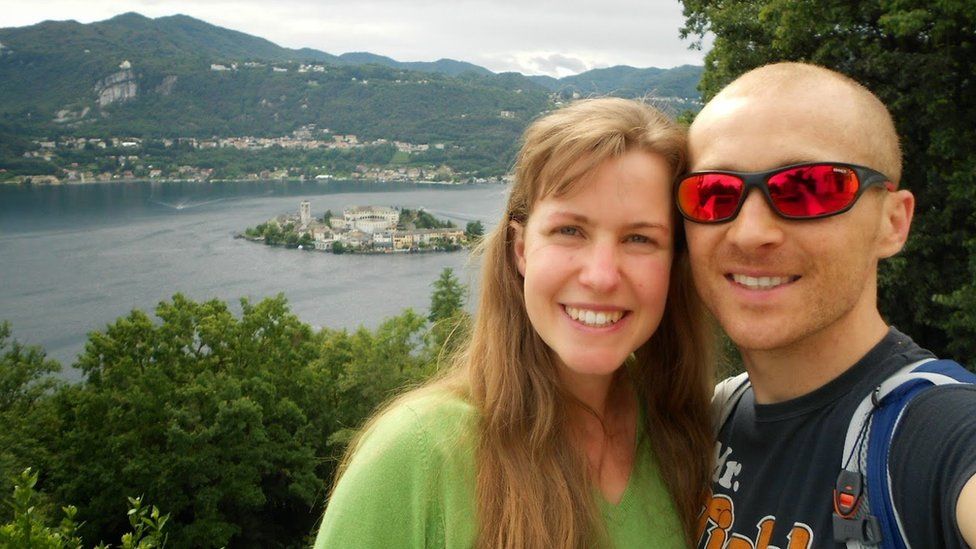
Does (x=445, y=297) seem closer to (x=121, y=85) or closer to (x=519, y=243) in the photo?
(x=519, y=243)

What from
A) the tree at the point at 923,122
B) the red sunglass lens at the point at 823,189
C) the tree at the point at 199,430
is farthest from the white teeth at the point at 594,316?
the tree at the point at 199,430

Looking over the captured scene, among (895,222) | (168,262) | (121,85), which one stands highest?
(121,85)

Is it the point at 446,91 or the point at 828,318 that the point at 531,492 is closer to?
the point at 828,318

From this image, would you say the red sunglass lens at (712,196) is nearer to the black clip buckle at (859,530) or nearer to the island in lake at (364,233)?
the black clip buckle at (859,530)

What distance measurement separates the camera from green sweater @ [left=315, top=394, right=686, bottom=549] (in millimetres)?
1491

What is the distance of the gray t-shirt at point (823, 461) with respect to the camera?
121 cm

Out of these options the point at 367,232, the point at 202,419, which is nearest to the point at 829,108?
the point at 202,419

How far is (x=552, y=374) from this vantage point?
1.83 m

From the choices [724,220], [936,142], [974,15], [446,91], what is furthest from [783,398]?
[446,91]

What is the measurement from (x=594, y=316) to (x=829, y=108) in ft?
2.14

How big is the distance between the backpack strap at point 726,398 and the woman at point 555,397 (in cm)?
5

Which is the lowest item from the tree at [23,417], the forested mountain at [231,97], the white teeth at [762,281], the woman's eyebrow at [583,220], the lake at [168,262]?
the lake at [168,262]

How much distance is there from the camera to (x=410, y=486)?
153 cm

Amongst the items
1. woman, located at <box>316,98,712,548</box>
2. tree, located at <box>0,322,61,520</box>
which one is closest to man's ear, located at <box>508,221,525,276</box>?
woman, located at <box>316,98,712,548</box>
